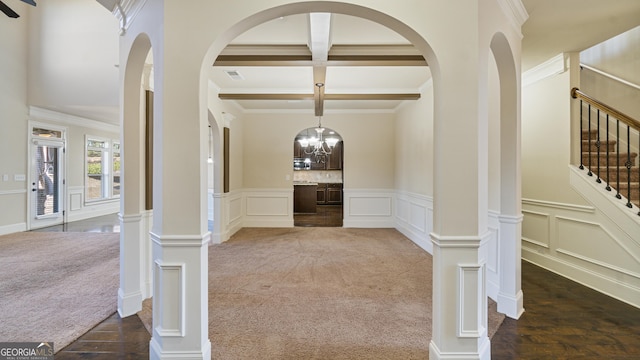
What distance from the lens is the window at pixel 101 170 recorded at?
863cm

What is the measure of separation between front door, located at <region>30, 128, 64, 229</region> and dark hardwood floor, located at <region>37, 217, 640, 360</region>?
6303mm

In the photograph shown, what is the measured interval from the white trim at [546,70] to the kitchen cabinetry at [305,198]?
7074 millimetres

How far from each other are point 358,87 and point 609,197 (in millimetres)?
3849

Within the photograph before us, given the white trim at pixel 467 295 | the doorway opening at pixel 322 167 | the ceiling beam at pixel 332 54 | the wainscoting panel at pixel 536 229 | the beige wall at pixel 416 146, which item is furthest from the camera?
the doorway opening at pixel 322 167

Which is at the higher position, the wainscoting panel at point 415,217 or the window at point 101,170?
the window at point 101,170

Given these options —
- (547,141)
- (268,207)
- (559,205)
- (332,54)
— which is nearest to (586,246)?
(559,205)

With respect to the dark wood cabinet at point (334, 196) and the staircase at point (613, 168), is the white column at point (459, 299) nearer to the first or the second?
the staircase at point (613, 168)

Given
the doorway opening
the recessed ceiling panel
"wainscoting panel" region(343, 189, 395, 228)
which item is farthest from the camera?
the doorway opening

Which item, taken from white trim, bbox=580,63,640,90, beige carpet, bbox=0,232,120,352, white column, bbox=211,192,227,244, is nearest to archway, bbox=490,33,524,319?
white trim, bbox=580,63,640,90

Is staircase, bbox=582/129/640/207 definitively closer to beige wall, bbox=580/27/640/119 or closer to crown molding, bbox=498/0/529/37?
beige wall, bbox=580/27/640/119

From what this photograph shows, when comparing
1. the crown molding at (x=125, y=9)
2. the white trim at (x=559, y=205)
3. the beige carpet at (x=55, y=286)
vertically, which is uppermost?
the crown molding at (x=125, y=9)

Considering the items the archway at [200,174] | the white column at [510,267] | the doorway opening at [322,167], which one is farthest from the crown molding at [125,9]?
the doorway opening at [322,167]

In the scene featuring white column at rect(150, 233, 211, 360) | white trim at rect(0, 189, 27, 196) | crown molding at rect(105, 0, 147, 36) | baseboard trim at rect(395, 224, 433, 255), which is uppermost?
crown molding at rect(105, 0, 147, 36)

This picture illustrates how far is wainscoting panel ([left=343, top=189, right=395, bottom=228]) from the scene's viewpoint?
24.1 ft
